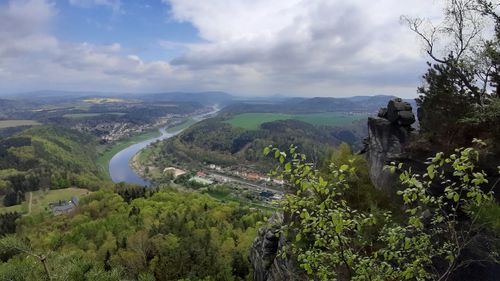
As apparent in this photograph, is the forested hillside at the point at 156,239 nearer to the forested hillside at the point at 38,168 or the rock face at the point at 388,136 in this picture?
the rock face at the point at 388,136

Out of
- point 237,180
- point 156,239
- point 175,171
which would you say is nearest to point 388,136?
point 156,239

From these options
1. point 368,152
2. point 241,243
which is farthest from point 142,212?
point 368,152

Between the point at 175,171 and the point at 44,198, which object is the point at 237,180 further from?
the point at 44,198

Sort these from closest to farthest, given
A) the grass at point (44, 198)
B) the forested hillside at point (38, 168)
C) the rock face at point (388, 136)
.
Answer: the rock face at point (388, 136) → the grass at point (44, 198) → the forested hillside at point (38, 168)

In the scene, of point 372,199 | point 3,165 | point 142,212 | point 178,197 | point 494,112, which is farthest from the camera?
point 3,165

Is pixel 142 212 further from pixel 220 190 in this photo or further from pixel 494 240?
pixel 220 190

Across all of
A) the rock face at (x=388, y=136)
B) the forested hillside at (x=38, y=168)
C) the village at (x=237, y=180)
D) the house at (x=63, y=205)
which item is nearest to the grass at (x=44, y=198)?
the house at (x=63, y=205)
